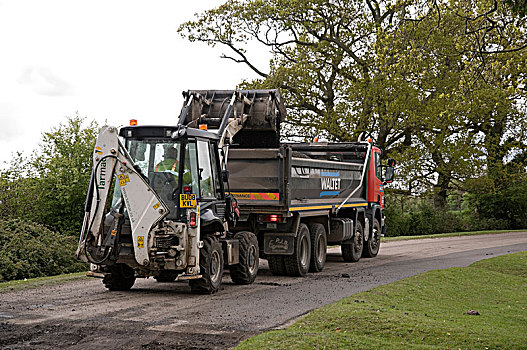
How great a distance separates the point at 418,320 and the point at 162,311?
379cm

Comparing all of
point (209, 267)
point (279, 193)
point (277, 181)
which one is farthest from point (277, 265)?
point (209, 267)

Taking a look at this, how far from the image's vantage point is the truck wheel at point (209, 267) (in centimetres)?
1160

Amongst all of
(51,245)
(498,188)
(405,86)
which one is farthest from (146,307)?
(498,188)

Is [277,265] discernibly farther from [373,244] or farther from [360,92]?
[360,92]

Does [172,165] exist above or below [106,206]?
above

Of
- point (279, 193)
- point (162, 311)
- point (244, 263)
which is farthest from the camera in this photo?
point (279, 193)

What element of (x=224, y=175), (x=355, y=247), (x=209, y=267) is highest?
(x=224, y=175)

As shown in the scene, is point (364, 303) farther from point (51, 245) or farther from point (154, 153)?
point (51, 245)

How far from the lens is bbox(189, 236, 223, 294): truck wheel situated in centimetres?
1160

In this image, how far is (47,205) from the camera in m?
21.8

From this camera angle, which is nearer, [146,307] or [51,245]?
[146,307]

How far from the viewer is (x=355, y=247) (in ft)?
63.6

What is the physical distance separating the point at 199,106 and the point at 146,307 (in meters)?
5.65

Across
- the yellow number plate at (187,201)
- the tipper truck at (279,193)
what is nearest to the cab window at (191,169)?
the yellow number plate at (187,201)
